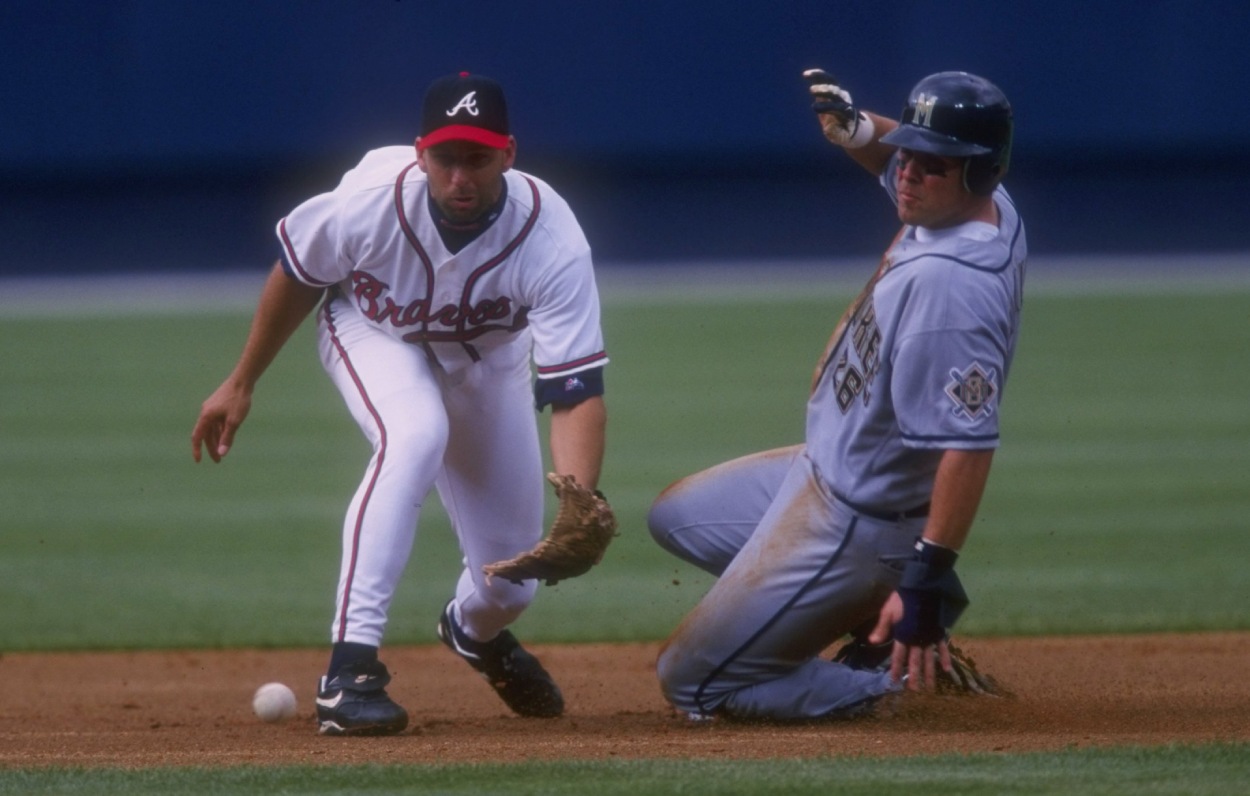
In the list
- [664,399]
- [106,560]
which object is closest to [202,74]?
[664,399]

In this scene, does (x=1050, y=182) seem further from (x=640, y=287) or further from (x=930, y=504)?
(x=930, y=504)

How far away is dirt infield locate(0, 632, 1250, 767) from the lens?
4.30 metres

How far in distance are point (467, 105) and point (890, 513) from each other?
1.47 metres

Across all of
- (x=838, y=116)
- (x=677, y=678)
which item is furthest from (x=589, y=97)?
(x=677, y=678)

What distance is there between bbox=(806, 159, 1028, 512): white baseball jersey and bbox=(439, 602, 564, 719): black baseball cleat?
110 cm

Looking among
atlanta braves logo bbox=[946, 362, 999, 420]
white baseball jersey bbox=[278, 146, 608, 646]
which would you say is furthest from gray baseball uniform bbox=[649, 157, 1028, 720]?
white baseball jersey bbox=[278, 146, 608, 646]

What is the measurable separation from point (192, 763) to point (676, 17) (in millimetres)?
14623

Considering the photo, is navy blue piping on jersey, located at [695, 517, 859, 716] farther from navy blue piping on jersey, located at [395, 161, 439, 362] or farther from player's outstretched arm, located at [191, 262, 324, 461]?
player's outstretched arm, located at [191, 262, 324, 461]

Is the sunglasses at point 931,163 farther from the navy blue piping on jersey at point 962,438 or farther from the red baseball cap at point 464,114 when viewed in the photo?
the red baseball cap at point 464,114

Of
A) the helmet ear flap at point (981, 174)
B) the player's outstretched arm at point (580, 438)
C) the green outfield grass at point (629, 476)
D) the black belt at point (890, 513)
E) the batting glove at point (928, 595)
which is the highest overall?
the helmet ear flap at point (981, 174)

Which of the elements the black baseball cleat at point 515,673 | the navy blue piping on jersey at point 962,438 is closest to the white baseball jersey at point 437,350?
the black baseball cleat at point 515,673

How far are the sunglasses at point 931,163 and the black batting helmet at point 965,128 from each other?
0.10 feet

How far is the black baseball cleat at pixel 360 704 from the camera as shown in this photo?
452 centimetres

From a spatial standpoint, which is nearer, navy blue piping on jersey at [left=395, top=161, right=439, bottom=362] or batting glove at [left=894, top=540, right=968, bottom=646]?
batting glove at [left=894, top=540, right=968, bottom=646]
